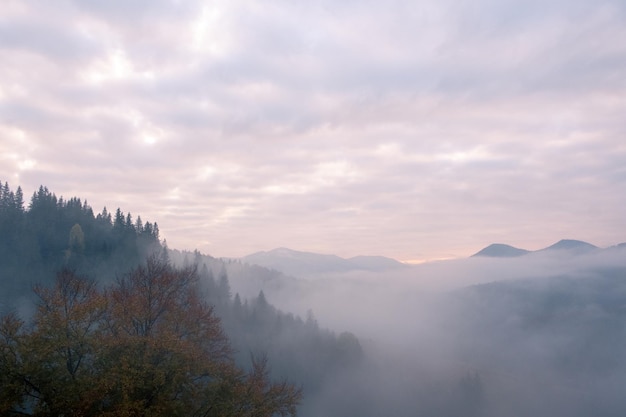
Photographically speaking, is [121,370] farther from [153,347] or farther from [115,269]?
[115,269]

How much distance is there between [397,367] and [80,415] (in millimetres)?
183775

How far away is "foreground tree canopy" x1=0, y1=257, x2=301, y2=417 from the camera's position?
22.5 meters

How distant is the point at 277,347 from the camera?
156 meters

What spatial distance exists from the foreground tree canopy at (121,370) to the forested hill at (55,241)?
95.4 metres

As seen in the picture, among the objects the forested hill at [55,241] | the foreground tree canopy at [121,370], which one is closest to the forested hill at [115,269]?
the forested hill at [55,241]

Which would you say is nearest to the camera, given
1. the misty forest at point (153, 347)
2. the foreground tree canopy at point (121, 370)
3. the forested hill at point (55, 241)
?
the foreground tree canopy at point (121, 370)

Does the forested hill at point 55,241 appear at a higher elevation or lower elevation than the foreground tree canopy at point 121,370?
higher

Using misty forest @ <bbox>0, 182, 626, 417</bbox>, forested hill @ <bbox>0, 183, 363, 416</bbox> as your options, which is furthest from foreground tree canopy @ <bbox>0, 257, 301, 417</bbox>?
forested hill @ <bbox>0, 183, 363, 416</bbox>

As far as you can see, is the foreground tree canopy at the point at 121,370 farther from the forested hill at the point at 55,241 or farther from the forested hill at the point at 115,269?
the forested hill at the point at 55,241

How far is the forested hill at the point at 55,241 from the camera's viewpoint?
117625mm

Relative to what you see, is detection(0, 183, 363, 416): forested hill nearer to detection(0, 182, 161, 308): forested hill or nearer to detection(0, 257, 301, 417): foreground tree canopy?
detection(0, 182, 161, 308): forested hill

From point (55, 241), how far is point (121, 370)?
123054mm

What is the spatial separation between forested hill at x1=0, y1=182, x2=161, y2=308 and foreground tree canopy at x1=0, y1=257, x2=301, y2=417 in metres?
95.4

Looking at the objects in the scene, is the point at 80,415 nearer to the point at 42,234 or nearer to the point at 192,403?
the point at 192,403
